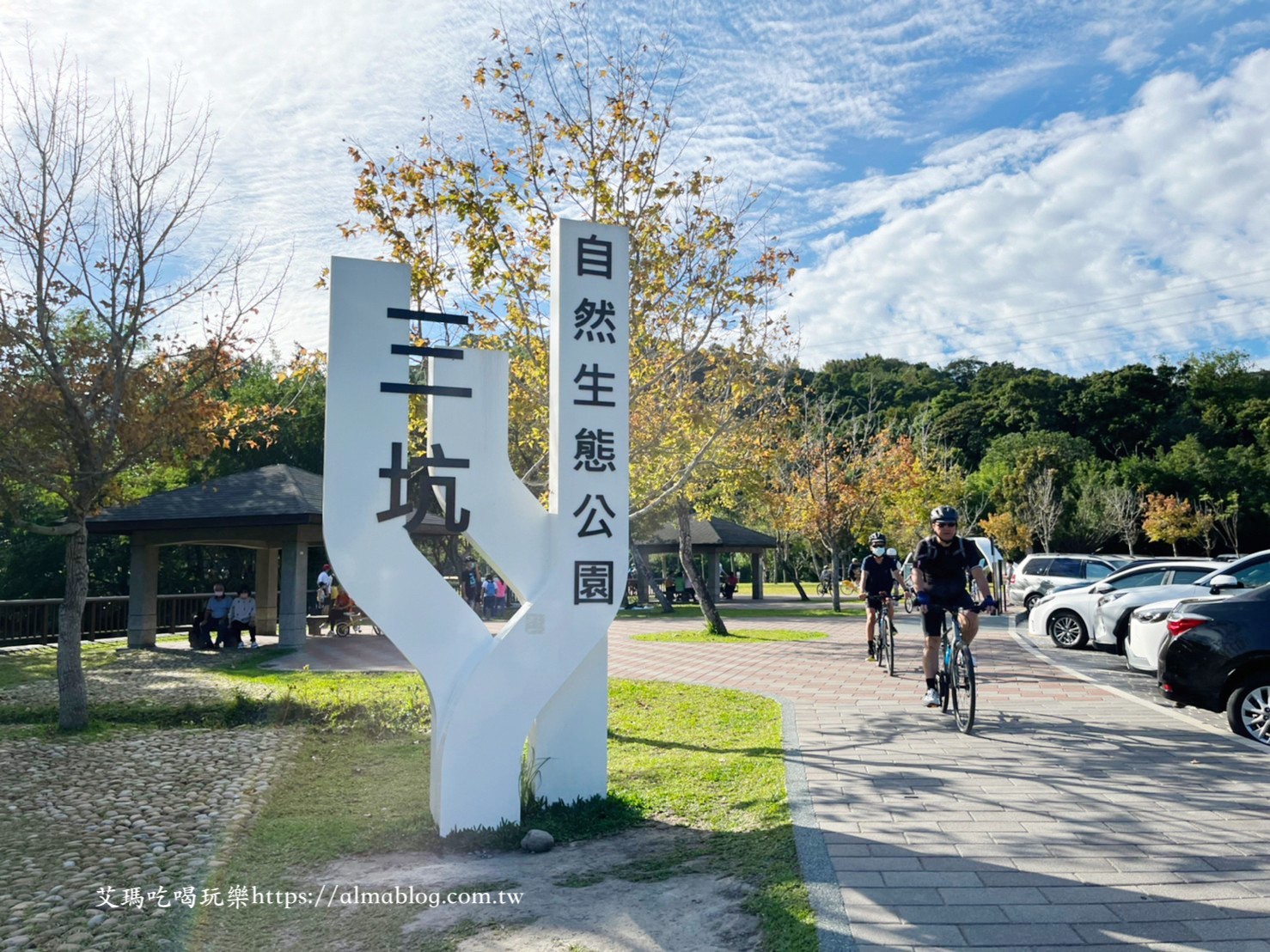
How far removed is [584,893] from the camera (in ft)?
15.2

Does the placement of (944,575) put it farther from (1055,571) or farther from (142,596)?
(1055,571)

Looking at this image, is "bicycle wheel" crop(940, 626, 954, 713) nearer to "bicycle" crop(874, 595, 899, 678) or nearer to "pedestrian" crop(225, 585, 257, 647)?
"bicycle" crop(874, 595, 899, 678)

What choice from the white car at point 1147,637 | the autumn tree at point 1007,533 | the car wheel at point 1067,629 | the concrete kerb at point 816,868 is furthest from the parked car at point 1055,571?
the autumn tree at point 1007,533

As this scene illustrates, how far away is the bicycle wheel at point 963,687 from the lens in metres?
7.79

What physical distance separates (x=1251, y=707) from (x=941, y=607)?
2457 mm

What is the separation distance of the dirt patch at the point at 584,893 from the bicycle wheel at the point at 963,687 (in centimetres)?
329

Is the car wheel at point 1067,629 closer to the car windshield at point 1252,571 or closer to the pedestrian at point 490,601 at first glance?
the car windshield at point 1252,571

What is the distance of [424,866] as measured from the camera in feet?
16.9

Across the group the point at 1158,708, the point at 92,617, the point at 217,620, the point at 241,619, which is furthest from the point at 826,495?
the point at 92,617

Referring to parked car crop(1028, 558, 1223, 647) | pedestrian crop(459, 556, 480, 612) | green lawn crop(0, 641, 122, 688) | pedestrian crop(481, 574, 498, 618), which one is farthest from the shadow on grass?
pedestrian crop(481, 574, 498, 618)

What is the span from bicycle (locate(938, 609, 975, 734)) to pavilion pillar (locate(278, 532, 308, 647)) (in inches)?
559

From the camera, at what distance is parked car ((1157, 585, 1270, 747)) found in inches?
293

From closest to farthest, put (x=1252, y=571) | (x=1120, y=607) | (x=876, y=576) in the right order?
(x=1252, y=571), (x=876, y=576), (x=1120, y=607)

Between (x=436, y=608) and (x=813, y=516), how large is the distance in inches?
902
